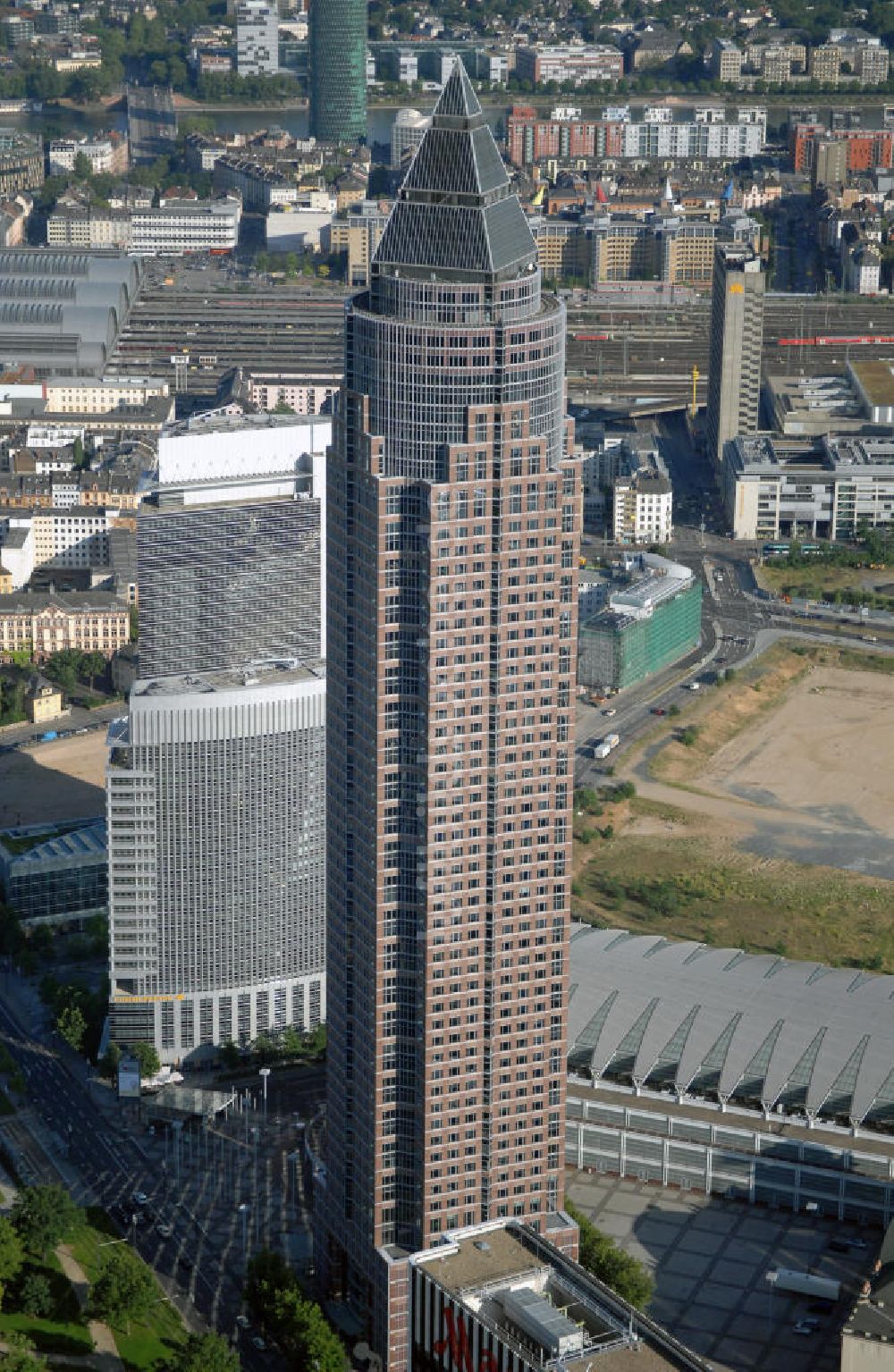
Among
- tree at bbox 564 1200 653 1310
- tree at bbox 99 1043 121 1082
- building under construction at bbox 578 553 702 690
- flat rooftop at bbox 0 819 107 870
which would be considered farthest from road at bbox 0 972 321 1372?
building under construction at bbox 578 553 702 690

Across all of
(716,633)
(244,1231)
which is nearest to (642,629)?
(716,633)

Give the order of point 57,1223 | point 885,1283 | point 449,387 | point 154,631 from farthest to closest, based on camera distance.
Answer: point 154,631, point 57,1223, point 885,1283, point 449,387

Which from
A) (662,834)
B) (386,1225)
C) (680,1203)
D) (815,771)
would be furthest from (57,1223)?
(815,771)

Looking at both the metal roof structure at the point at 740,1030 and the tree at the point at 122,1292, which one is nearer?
the tree at the point at 122,1292

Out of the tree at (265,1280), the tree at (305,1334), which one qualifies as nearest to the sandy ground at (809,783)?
the tree at (265,1280)

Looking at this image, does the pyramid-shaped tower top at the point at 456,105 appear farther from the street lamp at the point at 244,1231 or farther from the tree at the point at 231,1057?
the tree at the point at 231,1057

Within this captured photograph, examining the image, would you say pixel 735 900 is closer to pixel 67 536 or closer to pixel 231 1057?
pixel 231 1057

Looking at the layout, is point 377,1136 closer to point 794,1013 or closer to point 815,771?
point 794,1013
